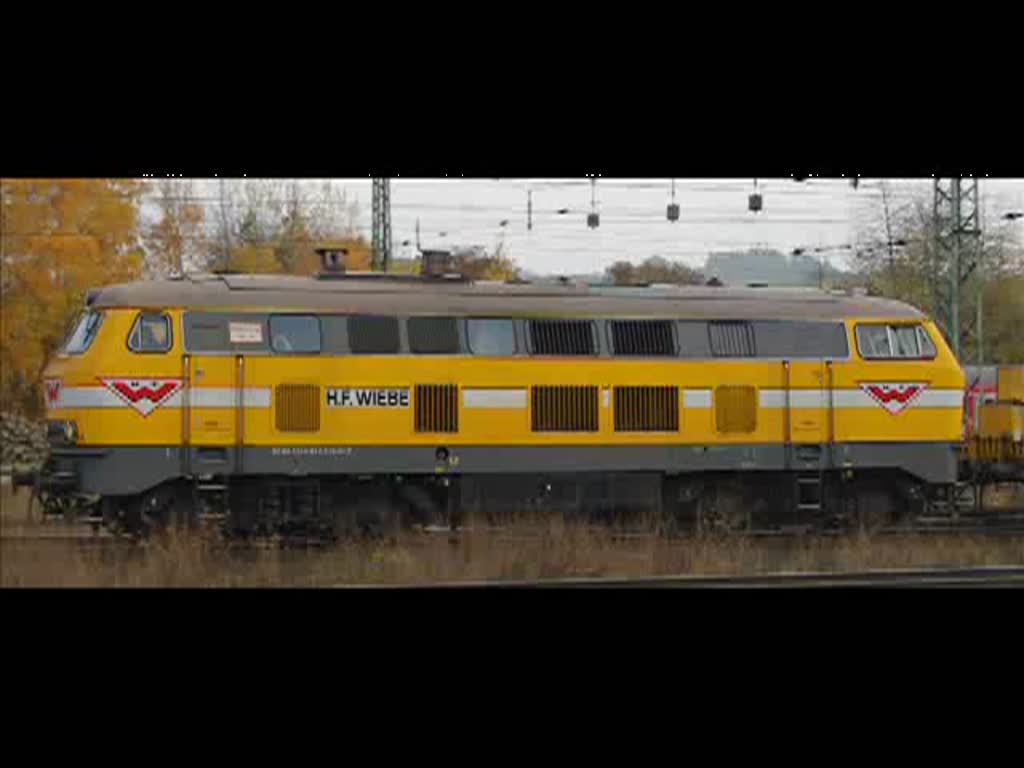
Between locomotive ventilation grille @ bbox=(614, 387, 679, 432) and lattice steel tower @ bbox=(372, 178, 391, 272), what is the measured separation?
12.8 ft

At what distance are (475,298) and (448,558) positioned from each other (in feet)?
13.0

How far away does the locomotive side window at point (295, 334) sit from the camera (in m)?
22.7

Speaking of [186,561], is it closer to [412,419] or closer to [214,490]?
[214,490]

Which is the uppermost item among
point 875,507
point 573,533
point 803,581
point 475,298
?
point 475,298

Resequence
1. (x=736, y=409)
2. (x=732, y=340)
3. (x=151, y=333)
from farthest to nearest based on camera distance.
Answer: (x=732, y=340)
(x=736, y=409)
(x=151, y=333)

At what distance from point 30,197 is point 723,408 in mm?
10272

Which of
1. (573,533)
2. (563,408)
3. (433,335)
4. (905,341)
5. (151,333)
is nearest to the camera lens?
(151,333)

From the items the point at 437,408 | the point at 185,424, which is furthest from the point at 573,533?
the point at 185,424

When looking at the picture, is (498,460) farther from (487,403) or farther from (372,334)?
(372,334)

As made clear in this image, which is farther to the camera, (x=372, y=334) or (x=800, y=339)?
(x=800, y=339)

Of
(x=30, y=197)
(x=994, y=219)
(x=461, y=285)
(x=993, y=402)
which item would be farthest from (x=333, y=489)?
(x=993, y=402)

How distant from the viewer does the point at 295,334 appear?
2275cm

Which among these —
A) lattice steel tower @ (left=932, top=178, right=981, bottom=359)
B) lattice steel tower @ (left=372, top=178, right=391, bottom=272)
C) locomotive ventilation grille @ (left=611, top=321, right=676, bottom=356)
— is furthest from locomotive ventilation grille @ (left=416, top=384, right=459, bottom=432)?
lattice steel tower @ (left=932, top=178, right=981, bottom=359)

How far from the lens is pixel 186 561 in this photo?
20734mm
